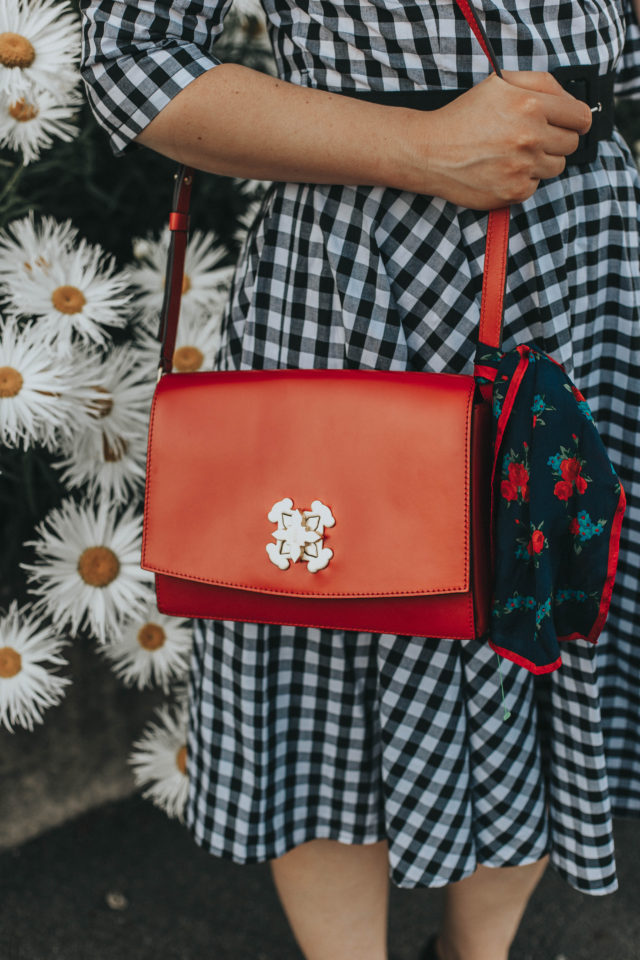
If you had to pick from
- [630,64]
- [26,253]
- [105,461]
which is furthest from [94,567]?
[630,64]

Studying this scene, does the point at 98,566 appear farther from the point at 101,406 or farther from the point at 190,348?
the point at 190,348

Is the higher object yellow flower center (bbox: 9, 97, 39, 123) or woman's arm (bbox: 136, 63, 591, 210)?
yellow flower center (bbox: 9, 97, 39, 123)

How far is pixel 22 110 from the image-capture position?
36.1 inches

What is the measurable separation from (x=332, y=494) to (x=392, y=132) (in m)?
0.31

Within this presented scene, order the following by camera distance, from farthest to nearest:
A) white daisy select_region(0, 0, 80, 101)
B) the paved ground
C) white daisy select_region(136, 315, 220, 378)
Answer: the paved ground → white daisy select_region(136, 315, 220, 378) → white daisy select_region(0, 0, 80, 101)

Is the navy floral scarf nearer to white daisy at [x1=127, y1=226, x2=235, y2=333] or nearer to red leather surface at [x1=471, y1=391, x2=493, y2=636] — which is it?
red leather surface at [x1=471, y1=391, x2=493, y2=636]

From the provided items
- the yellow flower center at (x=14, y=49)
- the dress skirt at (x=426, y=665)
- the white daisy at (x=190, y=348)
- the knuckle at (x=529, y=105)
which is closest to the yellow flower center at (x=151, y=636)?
the dress skirt at (x=426, y=665)

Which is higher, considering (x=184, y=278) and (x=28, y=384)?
(x=184, y=278)

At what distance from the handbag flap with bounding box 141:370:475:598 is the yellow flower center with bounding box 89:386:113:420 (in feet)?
0.88

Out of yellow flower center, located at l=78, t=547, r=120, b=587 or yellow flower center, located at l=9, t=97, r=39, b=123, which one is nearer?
yellow flower center, located at l=9, t=97, r=39, b=123

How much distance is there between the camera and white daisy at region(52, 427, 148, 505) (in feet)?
3.43

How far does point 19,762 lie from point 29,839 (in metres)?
0.16

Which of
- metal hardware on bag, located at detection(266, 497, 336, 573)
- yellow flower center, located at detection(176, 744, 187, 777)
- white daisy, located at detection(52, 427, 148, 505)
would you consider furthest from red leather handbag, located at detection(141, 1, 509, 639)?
yellow flower center, located at detection(176, 744, 187, 777)

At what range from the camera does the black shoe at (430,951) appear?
1.15 meters
